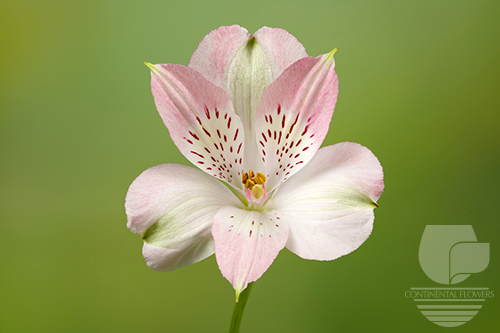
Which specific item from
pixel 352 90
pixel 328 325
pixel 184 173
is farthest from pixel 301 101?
pixel 328 325

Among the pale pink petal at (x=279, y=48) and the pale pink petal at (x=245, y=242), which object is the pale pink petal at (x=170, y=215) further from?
the pale pink petal at (x=279, y=48)

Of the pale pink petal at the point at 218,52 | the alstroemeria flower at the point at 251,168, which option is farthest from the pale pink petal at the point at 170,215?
the pale pink petal at the point at 218,52

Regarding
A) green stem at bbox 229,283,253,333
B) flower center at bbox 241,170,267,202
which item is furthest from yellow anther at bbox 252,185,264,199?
green stem at bbox 229,283,253,333

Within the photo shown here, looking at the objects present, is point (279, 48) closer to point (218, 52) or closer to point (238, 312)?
point (218, 52)

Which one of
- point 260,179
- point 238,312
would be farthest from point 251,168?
point 238,312

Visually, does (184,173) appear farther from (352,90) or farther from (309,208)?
(352,90)

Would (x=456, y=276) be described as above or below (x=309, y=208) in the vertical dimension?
below

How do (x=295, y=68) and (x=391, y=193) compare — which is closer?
(x=295, y=68)

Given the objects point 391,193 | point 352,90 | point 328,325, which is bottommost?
point 328,325
